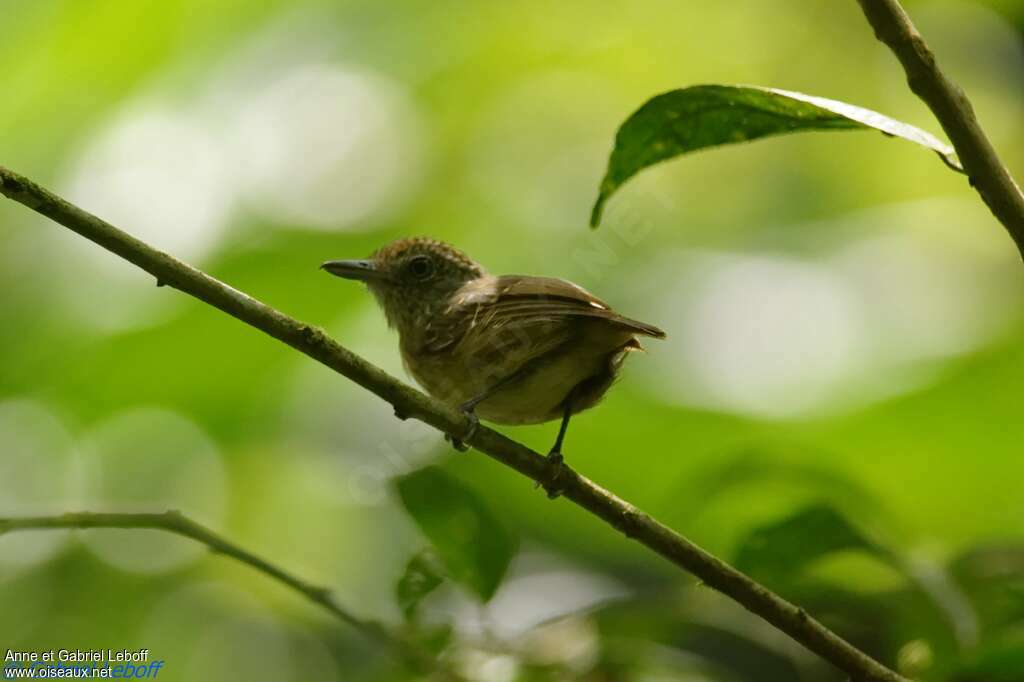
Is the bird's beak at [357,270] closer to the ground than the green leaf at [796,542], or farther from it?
farther from it

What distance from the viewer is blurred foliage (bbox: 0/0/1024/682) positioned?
3.24 meters

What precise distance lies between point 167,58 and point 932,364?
336cm

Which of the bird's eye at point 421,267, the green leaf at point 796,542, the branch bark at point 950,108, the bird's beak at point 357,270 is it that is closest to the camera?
the branch bark at point 950,108

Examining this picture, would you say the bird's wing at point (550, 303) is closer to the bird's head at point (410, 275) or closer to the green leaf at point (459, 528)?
the bird's head at point (410, 275)

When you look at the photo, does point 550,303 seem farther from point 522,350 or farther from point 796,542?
point 796,542

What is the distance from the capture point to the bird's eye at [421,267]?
167 inches

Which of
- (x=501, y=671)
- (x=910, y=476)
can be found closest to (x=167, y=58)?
(x=501, y=671)

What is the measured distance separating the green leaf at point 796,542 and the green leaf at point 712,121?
3.04 feet

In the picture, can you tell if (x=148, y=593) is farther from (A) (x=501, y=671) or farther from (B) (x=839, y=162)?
(B) (x=839, y=162)

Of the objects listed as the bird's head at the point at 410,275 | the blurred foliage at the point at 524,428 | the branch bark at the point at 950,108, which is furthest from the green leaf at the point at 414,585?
the branch bark at the point at 950,108

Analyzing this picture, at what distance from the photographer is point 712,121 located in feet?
6.65

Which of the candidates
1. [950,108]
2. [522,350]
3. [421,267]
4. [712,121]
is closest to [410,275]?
[421,267]

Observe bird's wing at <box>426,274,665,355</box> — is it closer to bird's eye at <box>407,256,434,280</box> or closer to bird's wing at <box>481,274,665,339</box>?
bird's wing at <box>481,274,665,339</box>

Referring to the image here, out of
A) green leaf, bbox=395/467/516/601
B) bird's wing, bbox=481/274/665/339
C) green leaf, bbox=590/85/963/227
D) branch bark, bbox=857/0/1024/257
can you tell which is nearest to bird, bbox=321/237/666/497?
bird's wing, bbox=481/274/665/339
